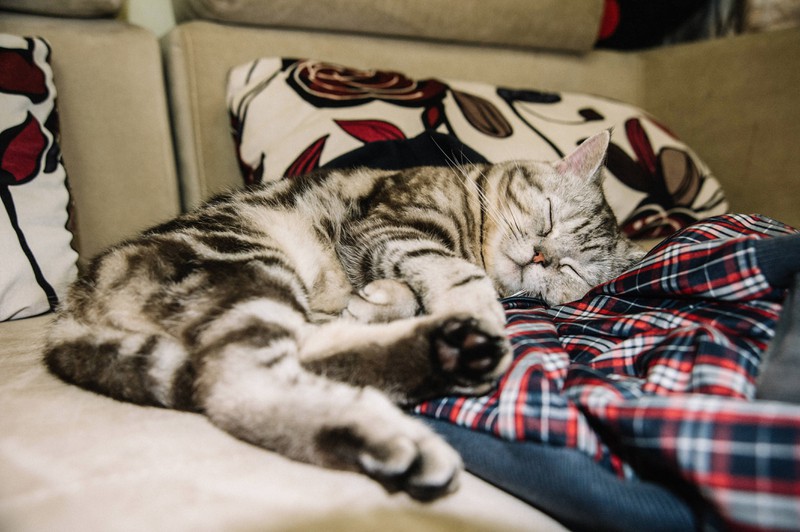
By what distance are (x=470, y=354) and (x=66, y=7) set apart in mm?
1451

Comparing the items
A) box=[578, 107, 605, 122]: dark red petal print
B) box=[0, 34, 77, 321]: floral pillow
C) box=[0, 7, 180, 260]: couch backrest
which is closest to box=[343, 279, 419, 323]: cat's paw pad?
box=[0, 34, 77, 321]: floral pillow

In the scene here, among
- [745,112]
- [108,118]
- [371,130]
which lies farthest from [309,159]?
[745,112]

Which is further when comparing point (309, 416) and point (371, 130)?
point (371, 130)

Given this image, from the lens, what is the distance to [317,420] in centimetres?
56

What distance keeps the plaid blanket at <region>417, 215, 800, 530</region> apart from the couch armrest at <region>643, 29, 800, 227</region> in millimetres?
966

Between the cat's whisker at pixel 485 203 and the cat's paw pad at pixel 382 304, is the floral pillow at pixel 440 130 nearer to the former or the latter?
the cat's whisker at pixel 485 203

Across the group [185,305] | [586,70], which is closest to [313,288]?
[185,305]

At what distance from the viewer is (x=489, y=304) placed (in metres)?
0.79

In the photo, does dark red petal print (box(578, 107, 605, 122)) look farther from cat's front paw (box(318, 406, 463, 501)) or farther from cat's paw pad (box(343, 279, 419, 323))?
cat's front paw (box(318, 406, 463, 501))

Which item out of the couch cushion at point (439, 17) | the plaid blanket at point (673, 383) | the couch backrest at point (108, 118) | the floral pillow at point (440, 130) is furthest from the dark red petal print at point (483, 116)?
the couch backrest at point (108, 118)

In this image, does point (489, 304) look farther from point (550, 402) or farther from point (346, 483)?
point (346, 483)

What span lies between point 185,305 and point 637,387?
63 cm

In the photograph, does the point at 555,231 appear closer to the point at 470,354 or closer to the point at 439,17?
the point at 470,354

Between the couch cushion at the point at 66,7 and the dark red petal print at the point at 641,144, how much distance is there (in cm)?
164
